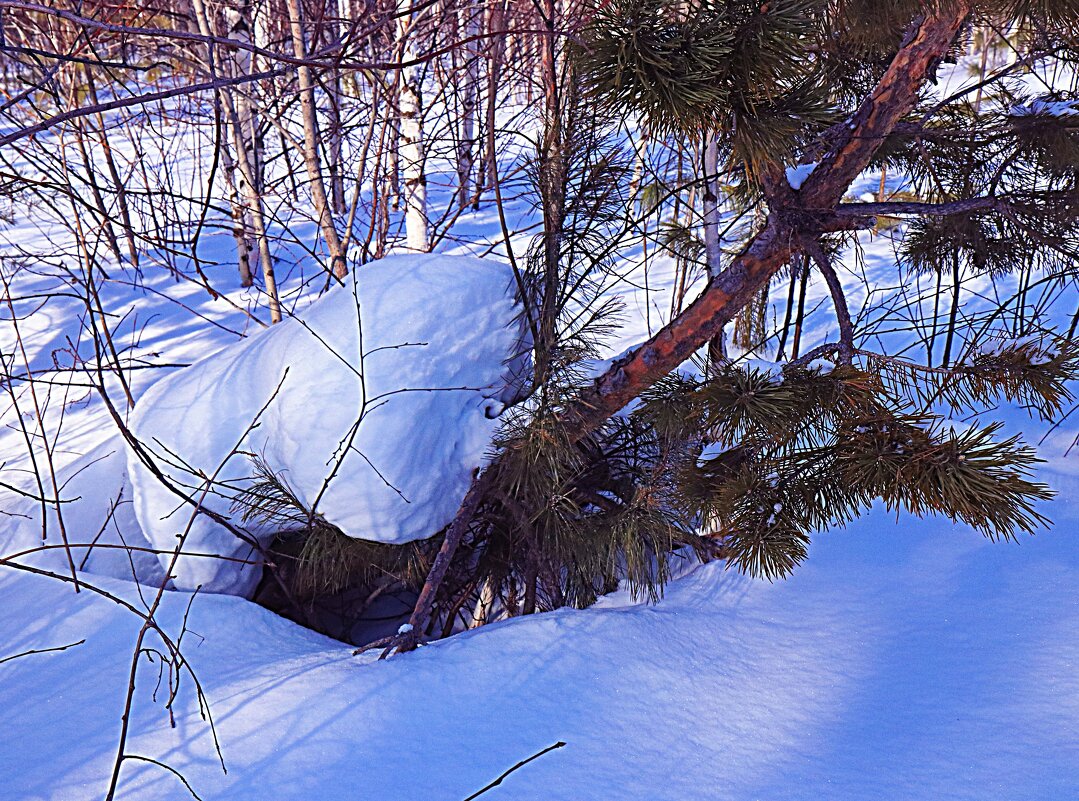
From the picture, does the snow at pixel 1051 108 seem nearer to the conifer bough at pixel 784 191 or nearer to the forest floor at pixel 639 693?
the conifer bough at pixel 784 191

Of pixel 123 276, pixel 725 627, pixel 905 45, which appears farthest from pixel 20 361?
pixel 905 45

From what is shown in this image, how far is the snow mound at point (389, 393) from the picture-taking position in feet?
6.57

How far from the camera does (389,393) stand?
1.99 metres

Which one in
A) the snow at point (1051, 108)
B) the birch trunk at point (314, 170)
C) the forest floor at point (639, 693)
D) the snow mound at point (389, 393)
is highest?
the birch trunk at point (314, 170)

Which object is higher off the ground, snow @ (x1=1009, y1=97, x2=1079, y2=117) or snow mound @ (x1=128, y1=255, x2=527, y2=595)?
snow @ (x1=1009, y1=97, x2=1079, y2=117)

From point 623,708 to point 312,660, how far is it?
0.80 meters

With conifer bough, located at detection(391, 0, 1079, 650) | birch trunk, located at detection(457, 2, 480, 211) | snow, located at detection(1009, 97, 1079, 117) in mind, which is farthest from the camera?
birch trunk, located at detection(457, 2, 480, 211)

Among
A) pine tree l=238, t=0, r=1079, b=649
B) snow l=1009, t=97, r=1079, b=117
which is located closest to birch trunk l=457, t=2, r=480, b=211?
pine tree l=238, t=0, r=1079, b=649

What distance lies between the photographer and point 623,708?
1645 mm

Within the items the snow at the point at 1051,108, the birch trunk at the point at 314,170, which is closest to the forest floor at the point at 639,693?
the snow at the point at 1051,108

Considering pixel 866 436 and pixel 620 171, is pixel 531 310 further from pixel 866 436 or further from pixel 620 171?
pixel 866 436

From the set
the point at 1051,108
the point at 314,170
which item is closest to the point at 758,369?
the point at 1051,108

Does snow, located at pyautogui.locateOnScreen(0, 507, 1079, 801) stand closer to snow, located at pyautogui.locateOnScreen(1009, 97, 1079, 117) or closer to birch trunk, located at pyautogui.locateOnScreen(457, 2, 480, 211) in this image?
snow, located at pyautogui.locateOnScreen(1009, 97, 1079, 117)

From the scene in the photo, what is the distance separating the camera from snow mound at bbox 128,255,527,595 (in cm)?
200
